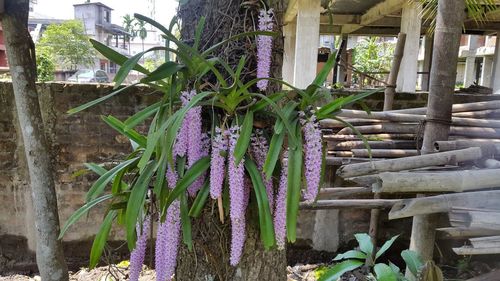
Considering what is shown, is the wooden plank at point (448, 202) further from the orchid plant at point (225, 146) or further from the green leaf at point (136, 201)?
the green leaf at point (136, 201)

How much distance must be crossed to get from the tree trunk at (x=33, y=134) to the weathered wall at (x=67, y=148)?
1131 millimetres

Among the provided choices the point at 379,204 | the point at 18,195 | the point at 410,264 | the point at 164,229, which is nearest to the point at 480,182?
the point at 410,264

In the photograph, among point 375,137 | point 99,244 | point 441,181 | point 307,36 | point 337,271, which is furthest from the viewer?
point 307,36

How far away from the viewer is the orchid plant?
105cm

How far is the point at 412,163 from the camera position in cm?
192

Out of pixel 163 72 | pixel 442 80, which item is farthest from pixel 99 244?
pixel 442 80

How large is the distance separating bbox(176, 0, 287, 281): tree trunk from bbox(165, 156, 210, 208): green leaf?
0.14 metres

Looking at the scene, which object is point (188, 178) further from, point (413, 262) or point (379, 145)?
point (379, 145)

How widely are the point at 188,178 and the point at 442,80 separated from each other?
1537mm

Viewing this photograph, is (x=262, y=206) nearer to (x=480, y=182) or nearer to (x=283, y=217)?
(x=283, y=217)

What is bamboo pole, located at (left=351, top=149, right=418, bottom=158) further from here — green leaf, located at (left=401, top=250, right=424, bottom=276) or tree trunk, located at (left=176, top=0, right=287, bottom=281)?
tree trunk, located at (left=176, top=0, right=287, bottom=281)

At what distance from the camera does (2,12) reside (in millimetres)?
1906

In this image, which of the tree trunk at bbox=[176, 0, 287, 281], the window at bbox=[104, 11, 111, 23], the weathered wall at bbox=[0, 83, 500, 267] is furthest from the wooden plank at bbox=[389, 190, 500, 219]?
the window at bbox=[104, 11, 111, 23]

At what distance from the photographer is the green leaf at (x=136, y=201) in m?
1.11
